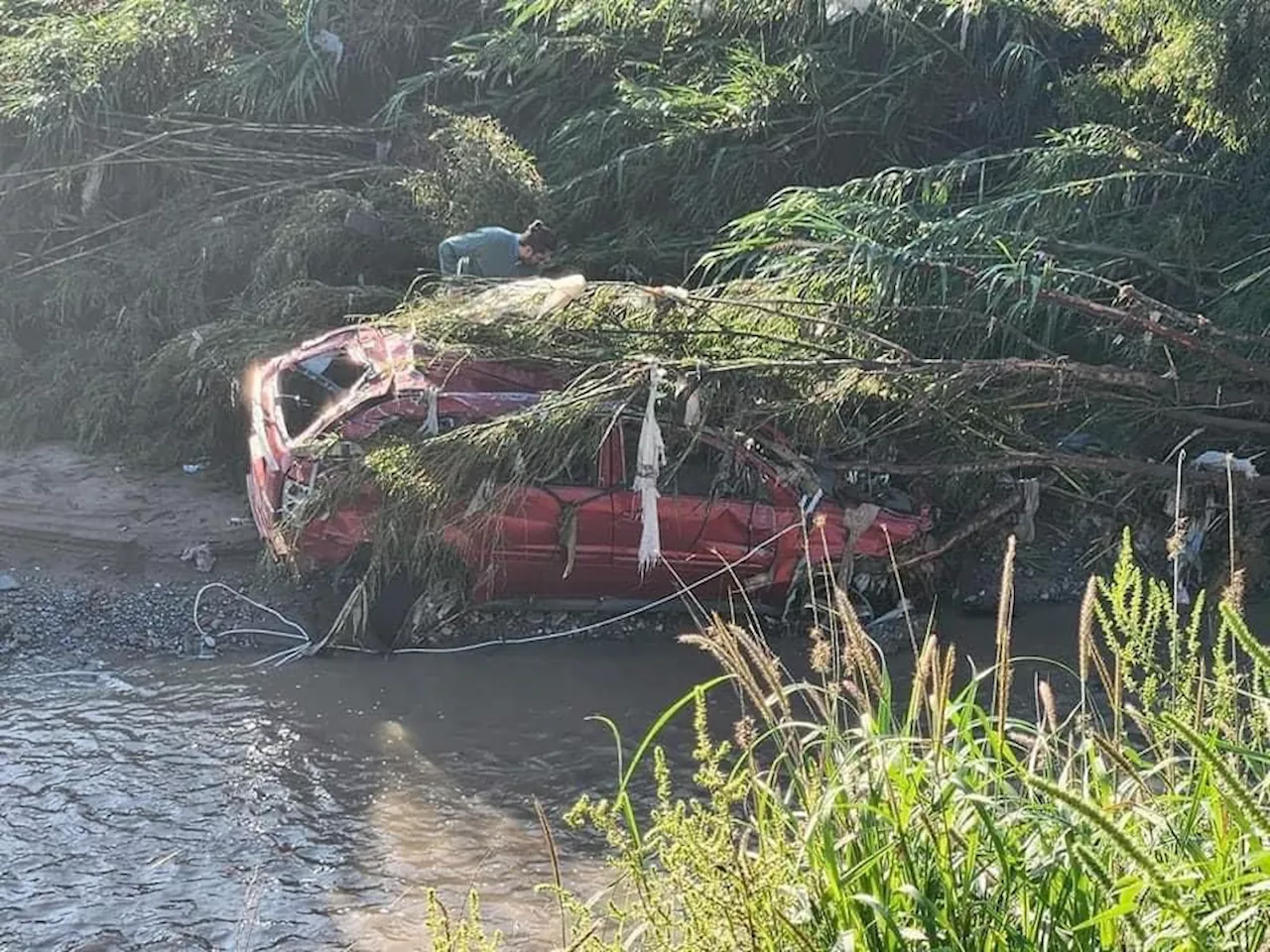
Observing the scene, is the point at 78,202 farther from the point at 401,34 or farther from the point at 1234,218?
the point at 1234,218

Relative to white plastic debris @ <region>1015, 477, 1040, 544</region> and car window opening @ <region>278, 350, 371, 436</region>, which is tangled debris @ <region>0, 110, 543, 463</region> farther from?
white plastic debris @ <region>1015, 477, 1040, 544</region>

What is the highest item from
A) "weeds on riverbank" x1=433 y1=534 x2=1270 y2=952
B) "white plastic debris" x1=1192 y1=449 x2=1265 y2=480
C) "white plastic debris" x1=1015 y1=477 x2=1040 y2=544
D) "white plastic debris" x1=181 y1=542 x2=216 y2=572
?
"weeds on riverbank" x1=433 y1=534 x2=1270 y2=952

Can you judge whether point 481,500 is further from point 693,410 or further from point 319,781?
point 319,781

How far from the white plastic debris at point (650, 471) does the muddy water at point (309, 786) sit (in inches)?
29.3

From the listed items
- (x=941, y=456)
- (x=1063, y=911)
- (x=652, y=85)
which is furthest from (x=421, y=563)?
(x=1063, y=911)

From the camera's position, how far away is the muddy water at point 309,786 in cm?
505

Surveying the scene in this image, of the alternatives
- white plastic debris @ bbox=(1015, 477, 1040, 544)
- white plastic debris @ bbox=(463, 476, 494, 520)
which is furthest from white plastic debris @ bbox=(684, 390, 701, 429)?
white plastic debris @ bbox=(1015, 477, 1040, 544)

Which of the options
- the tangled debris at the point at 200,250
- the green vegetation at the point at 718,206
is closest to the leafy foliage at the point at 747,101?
the green vegetation at the point at 718,206

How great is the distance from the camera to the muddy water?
16.6 feet

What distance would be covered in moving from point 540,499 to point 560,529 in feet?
0.70

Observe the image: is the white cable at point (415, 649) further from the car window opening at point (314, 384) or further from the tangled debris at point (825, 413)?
the car window opening at point (314, 384)

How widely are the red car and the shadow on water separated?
1.60 ft

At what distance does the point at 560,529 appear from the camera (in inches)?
285

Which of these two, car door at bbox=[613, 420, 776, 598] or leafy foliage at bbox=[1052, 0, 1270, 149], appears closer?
leafy foliage at bbox=[1052, 0, 1270, 149]
